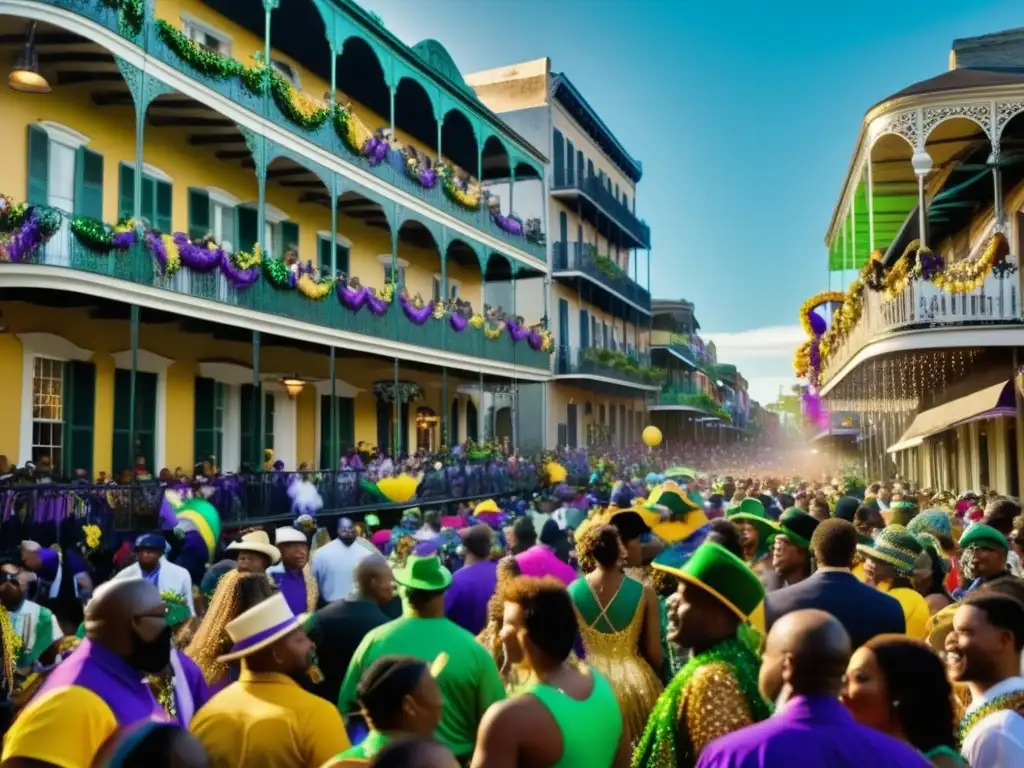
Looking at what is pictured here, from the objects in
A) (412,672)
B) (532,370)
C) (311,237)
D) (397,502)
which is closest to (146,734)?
(412,672)

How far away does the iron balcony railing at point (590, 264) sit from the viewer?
34.6 meters

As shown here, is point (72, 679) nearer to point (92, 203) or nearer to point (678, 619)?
point (678, 619)

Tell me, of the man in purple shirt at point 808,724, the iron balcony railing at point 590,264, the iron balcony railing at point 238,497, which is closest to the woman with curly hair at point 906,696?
the man in purple shirt at point 808,724

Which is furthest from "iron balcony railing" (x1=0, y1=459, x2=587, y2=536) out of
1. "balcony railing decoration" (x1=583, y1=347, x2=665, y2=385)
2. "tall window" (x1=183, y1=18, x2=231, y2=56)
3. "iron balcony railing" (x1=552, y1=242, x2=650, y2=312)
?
"iron balcony railing" (x1=552, y1=242, x2=650, y2=312)

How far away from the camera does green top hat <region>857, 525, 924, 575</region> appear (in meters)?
5.59

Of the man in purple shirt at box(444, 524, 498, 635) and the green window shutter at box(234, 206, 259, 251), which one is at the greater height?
the green window shutter at box(234, 206, 259, 251)

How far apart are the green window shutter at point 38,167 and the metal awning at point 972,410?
516 inches

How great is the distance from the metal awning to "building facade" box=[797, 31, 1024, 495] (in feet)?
0.11

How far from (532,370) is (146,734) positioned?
81.5ft

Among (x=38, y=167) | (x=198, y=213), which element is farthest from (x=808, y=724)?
(x=198, y=213)

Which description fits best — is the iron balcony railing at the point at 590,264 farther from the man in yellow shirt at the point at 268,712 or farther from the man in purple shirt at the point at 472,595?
the man in yellow shirt at the point at 268,712

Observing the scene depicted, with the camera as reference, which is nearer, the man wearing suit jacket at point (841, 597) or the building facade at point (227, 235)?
the man wearing suit jacket at point (841, 597)

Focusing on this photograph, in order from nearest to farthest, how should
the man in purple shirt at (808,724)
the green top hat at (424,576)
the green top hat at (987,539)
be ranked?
the man in purple shirt at (808,724) < the green top hat at (424,576) < the green top hat at (987,539)

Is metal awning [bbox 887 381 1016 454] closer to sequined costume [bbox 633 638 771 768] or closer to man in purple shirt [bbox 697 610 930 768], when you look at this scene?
sequined costume [bbox 633 638 771 768]
